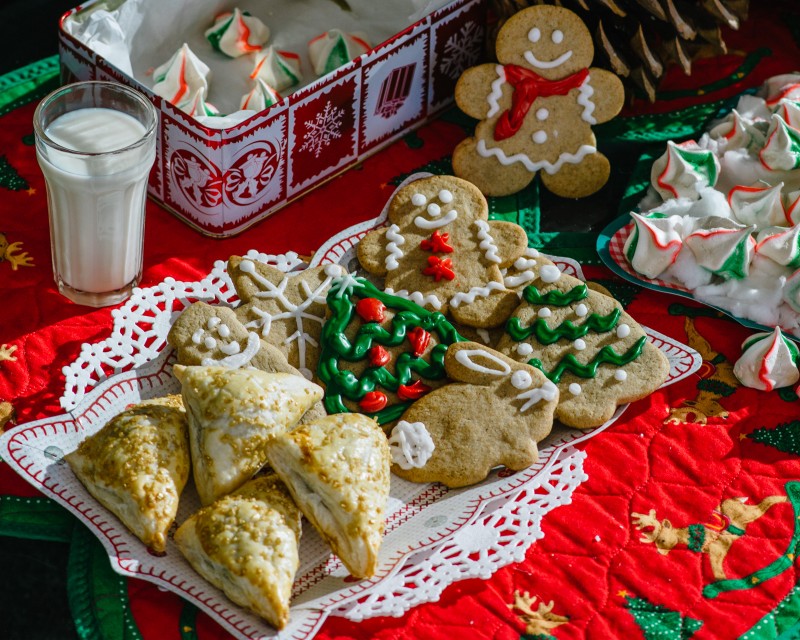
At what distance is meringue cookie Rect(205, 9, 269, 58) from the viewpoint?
1683mm

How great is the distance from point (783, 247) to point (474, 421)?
20.3 inches

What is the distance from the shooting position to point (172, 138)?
144 centimetres

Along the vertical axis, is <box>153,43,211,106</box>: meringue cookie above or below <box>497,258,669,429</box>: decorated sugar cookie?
above

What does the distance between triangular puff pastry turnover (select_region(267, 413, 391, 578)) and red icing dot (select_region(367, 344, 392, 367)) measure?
16 centimetres

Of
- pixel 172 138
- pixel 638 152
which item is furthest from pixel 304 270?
pixel 638 152

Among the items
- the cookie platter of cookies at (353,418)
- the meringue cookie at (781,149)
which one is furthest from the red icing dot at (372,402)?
the meringue cookie at (781,149)

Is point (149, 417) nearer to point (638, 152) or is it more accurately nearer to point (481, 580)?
point (481, 580)

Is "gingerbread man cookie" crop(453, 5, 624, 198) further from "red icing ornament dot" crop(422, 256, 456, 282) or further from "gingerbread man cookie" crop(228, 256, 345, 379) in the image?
"gingerbread man cookie" crop(228, 256, 345, 379)

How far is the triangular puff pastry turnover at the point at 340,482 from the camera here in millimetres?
1113

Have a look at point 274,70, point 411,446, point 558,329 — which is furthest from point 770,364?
point 274,70

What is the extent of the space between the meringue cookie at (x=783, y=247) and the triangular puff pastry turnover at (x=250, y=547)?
2.44 feet

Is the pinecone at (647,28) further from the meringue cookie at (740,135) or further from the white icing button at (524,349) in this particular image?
the white icing button at (524,349)

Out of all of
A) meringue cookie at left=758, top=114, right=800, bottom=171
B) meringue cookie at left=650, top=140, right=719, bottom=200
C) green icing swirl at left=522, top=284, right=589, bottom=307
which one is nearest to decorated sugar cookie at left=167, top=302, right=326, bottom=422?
green icing swirl at left=522, top=284, right=589, bottom=307

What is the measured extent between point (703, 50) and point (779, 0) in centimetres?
35
